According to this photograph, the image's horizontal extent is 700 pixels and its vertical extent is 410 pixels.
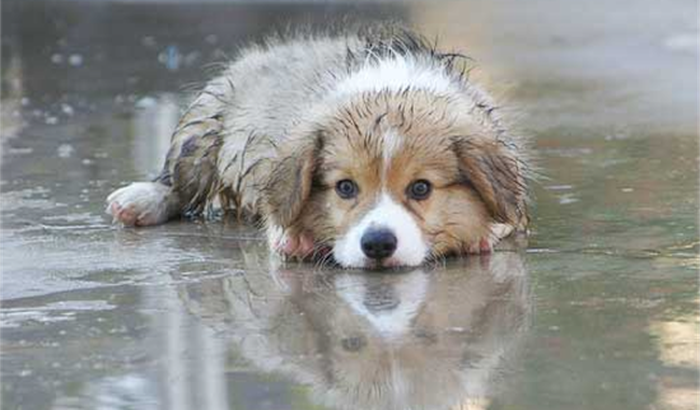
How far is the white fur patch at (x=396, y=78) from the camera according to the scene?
23.1ft

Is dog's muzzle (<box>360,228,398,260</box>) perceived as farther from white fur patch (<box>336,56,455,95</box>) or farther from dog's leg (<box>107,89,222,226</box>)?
dog's leg (<box>107,89,222,226</box>)

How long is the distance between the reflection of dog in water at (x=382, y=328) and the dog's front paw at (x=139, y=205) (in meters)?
1.44

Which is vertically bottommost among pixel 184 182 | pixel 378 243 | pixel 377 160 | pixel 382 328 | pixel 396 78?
pixel 382 328

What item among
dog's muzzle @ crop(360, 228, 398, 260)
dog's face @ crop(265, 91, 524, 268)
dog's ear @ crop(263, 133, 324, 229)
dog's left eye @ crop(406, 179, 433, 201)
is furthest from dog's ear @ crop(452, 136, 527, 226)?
dog's ear @ crop(263, 133, 324, 229)

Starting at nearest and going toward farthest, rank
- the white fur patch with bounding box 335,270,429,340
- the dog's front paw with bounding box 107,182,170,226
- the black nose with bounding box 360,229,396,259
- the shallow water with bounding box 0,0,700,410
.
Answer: the shallow water with bounding box 0,0,700,410, the white fur patch with bounding box 335,270,429,340, the black nose with bounding box 360,229,396,259, the dog's front paw with bounding box 107,182,170,226

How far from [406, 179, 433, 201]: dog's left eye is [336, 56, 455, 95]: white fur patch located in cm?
54

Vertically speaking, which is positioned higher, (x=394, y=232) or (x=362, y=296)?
(x=394, y=232)

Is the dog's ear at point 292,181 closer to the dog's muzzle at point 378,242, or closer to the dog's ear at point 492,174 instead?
the dog's muzzle at point 378,242

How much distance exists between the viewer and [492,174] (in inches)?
264

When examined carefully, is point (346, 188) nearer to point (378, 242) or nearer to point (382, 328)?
point (378, 242)

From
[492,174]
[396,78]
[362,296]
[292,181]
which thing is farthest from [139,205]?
[362,296]

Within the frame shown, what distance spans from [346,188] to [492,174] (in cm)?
57

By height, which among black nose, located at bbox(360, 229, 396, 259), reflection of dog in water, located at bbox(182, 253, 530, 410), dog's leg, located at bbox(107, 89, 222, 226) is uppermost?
dog's leg, located at bbox(107, 89, 222, 226)

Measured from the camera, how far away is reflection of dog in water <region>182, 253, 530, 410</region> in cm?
485
